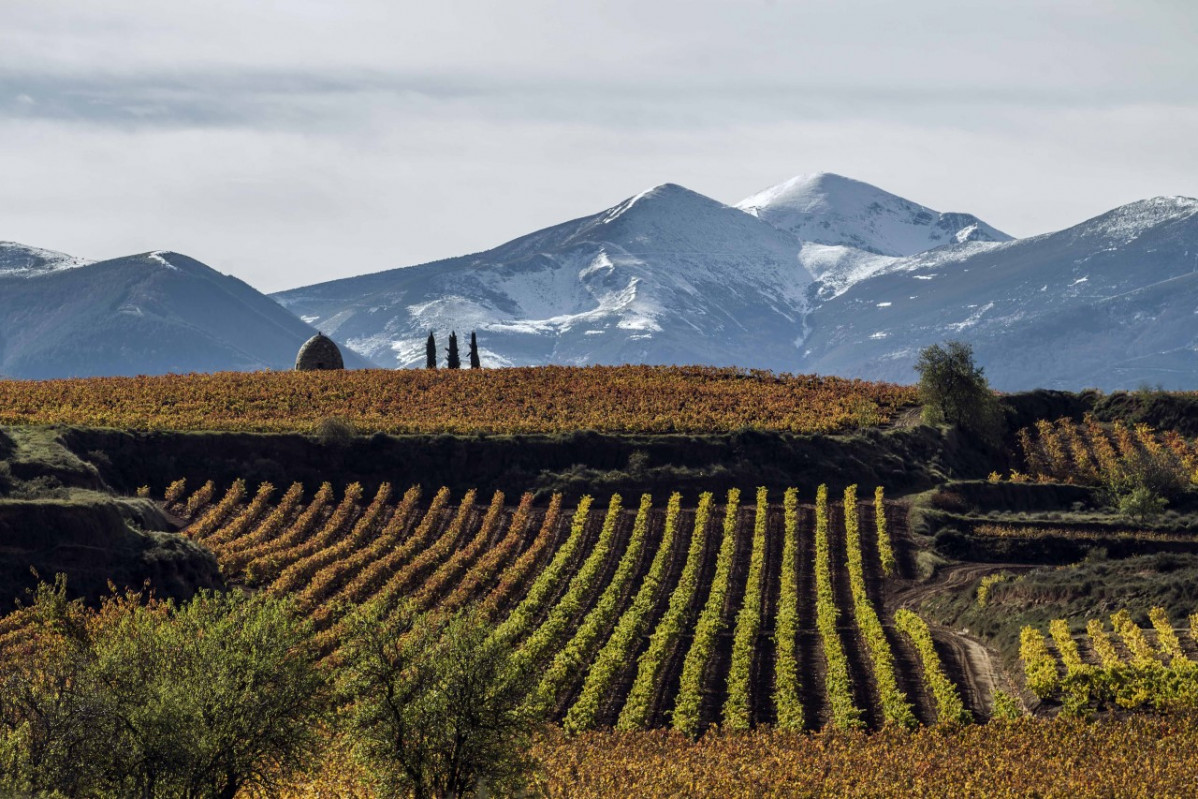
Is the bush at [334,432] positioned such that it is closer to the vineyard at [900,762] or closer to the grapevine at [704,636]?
the grapevine at [704,636]

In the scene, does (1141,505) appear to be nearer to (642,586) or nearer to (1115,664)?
(642,586)

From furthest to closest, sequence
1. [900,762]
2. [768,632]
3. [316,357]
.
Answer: [316,357], [768,632], [900,762]

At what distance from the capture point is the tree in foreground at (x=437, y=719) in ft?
131

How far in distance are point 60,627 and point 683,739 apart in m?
19.6

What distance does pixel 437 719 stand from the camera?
131ft

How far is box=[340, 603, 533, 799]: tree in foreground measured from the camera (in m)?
39.8

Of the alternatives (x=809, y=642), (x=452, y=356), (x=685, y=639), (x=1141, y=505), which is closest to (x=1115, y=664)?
(x=809, y=642)

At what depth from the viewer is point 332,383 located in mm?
108000

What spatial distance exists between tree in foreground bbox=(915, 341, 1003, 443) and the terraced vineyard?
17.8 metres

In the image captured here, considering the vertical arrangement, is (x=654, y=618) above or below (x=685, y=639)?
above

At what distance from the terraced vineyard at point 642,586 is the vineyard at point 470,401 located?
31.5ft

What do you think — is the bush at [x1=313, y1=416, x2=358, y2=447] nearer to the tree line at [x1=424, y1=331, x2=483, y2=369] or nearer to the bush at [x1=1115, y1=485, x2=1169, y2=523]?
the tree line at [x1=424, y1=331, x2=483, y2=369]

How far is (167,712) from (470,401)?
210ft

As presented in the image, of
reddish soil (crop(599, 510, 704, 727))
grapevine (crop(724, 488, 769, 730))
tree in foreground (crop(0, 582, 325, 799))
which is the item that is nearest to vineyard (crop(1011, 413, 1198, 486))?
grapevine (crop(724, 488, 769, 730))
